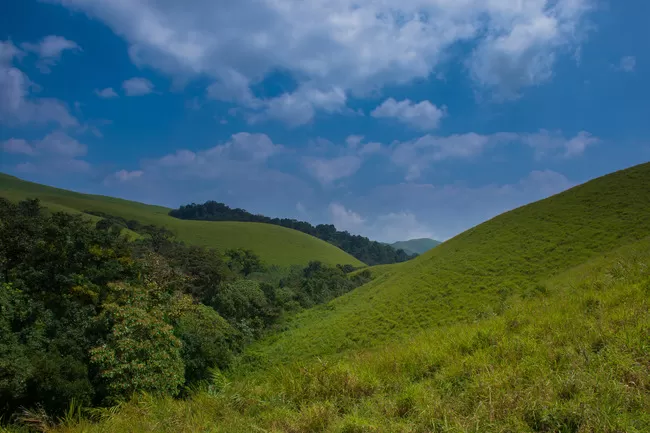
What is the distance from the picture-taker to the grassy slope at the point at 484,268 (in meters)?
25.6

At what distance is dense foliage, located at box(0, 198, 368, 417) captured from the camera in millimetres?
16734

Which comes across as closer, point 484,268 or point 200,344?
point 200,344

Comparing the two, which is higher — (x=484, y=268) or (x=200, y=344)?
(x=484, y=268)

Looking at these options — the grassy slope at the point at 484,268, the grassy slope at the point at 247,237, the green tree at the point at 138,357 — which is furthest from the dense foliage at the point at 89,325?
the grassy slope at the point at 247,237

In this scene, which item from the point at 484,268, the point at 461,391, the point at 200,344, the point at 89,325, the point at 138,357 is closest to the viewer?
the point at 461,391

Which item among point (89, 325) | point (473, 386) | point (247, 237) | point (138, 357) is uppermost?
point (247, 237)

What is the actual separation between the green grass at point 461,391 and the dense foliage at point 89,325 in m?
7.50

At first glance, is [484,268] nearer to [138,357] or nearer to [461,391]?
[138,357]

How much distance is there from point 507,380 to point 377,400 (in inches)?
65.0

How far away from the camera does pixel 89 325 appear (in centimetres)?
2098

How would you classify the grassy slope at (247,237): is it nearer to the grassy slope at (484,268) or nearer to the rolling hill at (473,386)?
the grassy slope at (484,268)

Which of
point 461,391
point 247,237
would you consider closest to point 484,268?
point 461,391

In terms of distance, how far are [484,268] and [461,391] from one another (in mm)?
28178

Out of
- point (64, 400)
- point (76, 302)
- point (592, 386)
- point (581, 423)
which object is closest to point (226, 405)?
point (581, 423)
